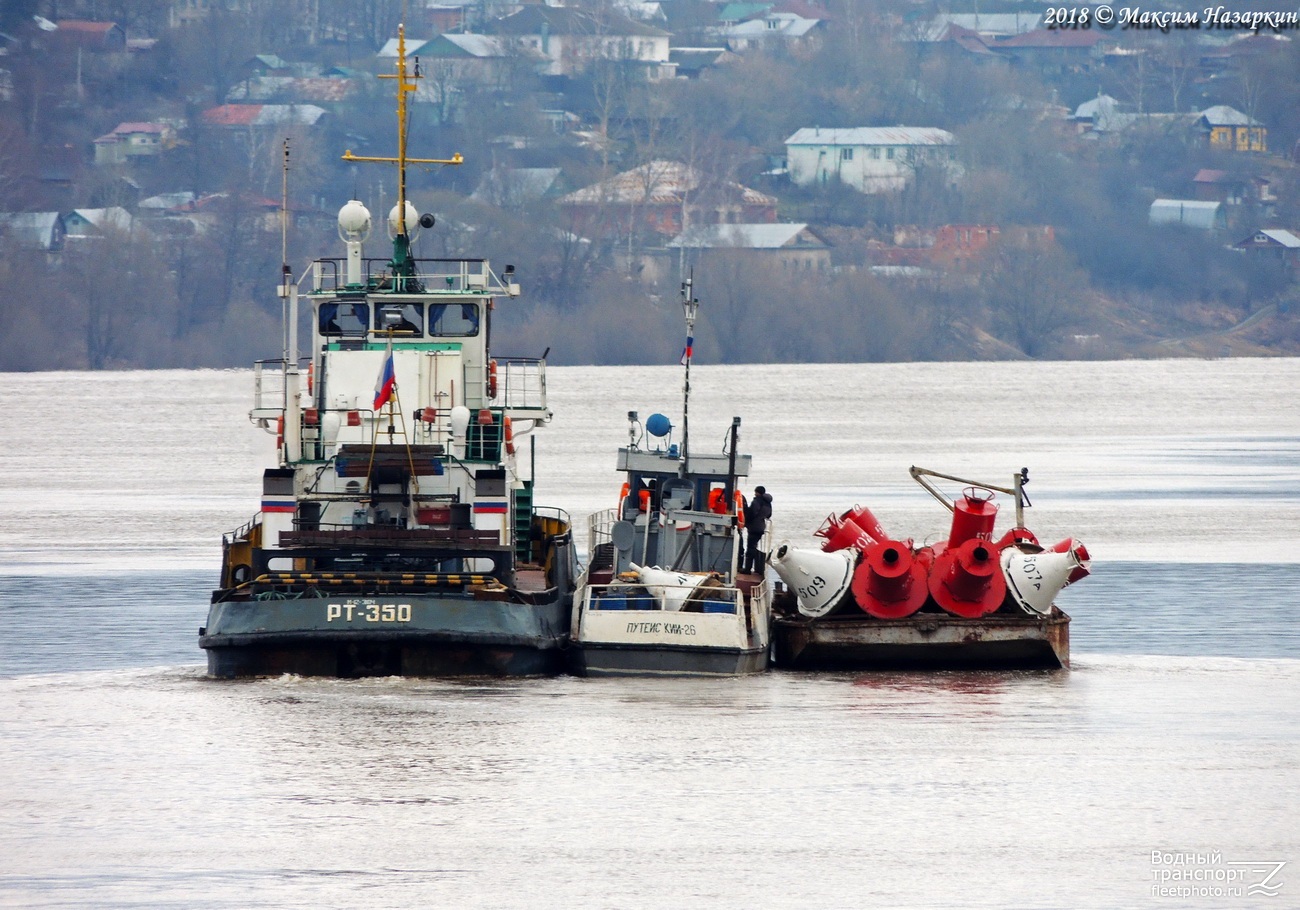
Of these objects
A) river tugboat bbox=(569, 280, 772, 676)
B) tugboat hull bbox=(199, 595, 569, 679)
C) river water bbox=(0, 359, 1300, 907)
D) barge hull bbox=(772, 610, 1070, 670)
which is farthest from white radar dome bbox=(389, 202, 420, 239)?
barge hull bbox=(772, 610, 1070, 670)

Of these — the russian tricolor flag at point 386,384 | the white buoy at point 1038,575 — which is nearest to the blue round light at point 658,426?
the russian tricolor flag at point 386,384

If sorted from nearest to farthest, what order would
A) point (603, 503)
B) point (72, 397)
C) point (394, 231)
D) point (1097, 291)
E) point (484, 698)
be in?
point (484, 698) → point (394, 231) → point (603, 503) → point (72, 397) → point (1097, 291)

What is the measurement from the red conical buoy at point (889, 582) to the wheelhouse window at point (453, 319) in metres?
7.92

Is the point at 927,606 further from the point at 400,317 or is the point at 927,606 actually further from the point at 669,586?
the point at 400,317

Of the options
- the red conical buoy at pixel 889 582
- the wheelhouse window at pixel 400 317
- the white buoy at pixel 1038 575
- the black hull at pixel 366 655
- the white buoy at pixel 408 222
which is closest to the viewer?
the black hull at pixel 366 655

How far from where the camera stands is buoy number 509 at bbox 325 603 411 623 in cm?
3200

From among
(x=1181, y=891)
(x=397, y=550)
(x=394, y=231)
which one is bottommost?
(x=1181, y=891)

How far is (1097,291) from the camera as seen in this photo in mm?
196375

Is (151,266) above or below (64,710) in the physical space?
above

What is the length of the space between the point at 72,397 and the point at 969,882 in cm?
12919

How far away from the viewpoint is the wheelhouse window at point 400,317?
37531 millimetres

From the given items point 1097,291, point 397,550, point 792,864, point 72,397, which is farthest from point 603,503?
point 1097,291

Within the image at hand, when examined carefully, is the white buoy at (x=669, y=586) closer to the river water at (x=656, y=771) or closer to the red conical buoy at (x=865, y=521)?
the river water at (x=656, y=771)

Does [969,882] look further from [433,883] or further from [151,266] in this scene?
[151,266]
